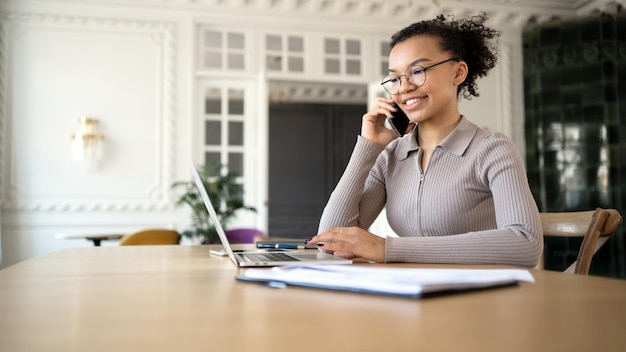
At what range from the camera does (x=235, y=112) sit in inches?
221

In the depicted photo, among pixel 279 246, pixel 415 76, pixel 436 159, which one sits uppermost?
pixel 415 76

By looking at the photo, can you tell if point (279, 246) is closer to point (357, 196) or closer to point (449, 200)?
point (357, 196)

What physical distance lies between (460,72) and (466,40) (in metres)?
0.11

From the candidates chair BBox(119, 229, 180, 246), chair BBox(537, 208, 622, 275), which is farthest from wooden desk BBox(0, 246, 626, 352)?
chair BBox(119, 229, 180, 246)

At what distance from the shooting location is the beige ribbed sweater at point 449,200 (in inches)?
45.4

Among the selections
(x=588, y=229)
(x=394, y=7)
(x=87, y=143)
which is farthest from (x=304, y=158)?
(x=588, y=229)

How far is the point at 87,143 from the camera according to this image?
5.16 meters

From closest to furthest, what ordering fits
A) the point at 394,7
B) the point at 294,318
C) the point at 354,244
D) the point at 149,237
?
the point at 294,318 → the point at 354,244 → the point at 149,237 → the point at 394,7

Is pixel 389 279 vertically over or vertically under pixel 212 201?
→ under

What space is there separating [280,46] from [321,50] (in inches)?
17.3

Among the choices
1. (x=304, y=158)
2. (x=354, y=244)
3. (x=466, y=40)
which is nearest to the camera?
(x=354, y=244)

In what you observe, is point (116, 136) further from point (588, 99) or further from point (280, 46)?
point (588, 99)

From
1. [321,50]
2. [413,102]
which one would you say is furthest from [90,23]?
[413,102]

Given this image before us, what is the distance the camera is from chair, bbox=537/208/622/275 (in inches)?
49.6
